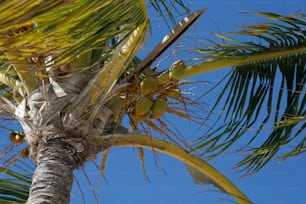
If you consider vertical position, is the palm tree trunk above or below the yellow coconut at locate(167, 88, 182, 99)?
below

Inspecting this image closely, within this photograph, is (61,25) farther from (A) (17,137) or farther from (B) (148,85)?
(A) (17,137)

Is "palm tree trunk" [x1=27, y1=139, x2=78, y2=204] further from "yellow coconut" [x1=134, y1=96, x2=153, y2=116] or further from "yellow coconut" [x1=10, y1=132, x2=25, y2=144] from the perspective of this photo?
"yellow coconut" [x1=134, y1=96, x2=153, y2=116]

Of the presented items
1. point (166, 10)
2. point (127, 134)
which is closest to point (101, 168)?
point (127, 134)

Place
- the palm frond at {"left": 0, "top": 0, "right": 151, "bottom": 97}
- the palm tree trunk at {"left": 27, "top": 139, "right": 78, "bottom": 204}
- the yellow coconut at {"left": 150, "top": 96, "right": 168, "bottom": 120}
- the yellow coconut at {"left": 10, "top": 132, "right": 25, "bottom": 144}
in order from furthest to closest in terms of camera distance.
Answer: the yellow coconut at {"left": 10, "top": 132, "right": 25, "bottom": 144}
the yellow coconut at {"left": 150, "top": 96, "right": 168, "bottom": 120}
the palm tree trunk at {"left": 27, "top": 139, "right": 78, "bottom": 204}
the palm frond at {"left": 0, "top": 0, "right": 151, "bottom": 97}

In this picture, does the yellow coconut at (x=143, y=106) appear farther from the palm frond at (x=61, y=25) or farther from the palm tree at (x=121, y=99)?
the palm frond at (x=61, y=25)

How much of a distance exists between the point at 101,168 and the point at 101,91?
0.82 meters

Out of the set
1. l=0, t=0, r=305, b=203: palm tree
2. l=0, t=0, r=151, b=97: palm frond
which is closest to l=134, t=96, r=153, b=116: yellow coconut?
l=0, t=0, r=305, b=203: palm tree

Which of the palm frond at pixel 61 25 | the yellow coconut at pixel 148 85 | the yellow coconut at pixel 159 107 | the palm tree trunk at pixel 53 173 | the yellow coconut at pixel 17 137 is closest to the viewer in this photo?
the palm frond at pixel 61 25

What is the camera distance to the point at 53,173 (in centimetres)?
333

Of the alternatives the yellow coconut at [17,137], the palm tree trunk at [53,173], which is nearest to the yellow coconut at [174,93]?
the palm tree trunk at [53,173]

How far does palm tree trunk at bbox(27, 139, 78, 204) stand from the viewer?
3.21m

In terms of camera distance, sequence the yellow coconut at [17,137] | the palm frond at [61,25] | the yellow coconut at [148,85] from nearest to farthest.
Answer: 1. the palm frond at [61,25]
2. the yellow coconut at [148,85]
3. the yellow coconut at [17,137]

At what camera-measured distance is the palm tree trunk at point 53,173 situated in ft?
10.5

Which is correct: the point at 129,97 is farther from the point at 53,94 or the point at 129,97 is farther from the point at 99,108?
the point at 53,94
